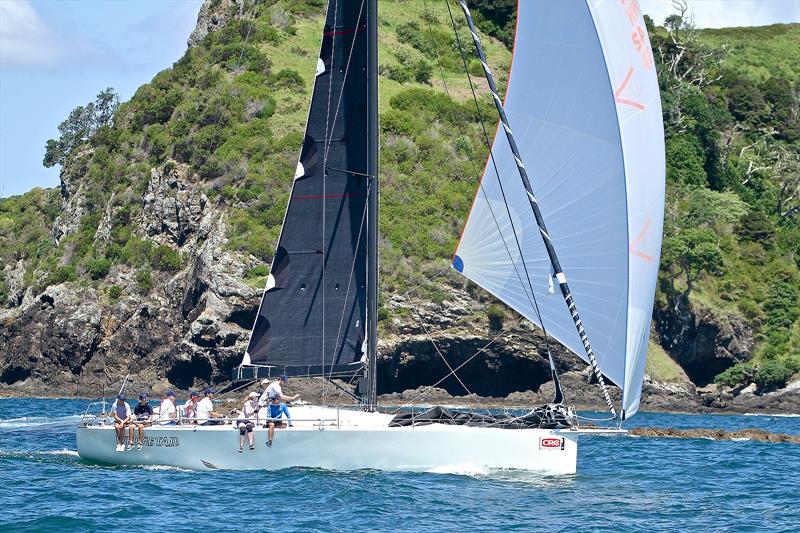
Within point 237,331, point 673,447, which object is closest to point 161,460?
point 673,447

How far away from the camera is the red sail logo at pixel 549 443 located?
21766mm

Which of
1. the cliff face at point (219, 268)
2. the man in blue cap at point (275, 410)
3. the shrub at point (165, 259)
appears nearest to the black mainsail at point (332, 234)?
the man in blue cap at point (275, 410)

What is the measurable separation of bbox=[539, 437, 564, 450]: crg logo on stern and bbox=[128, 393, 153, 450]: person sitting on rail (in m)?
7.77

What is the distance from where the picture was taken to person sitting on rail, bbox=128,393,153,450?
23766mm

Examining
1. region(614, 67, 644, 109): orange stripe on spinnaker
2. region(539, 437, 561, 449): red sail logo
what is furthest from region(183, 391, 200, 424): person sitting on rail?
region(614, 67, 644, 109): orange stripe on spinnaker

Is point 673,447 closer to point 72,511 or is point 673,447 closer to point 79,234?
point 72,511

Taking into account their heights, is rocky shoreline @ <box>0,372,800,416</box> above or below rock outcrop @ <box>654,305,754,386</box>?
below

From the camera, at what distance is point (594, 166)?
2081cm

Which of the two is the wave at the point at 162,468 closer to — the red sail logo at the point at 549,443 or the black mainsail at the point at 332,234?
the black mainsail at the point at 332,234

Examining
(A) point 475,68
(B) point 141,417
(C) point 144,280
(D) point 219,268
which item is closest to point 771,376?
(D) point 219,268

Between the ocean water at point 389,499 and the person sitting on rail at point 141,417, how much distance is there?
2.10 ft

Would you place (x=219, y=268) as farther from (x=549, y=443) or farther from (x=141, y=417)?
(x=549, y=443)

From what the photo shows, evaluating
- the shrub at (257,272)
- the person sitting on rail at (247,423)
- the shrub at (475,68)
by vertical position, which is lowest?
the person sitting on rail at (247,423)

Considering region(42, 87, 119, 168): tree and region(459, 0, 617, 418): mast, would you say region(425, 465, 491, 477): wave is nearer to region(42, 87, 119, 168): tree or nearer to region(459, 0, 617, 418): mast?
region(459, 0, 617, 418): mast
